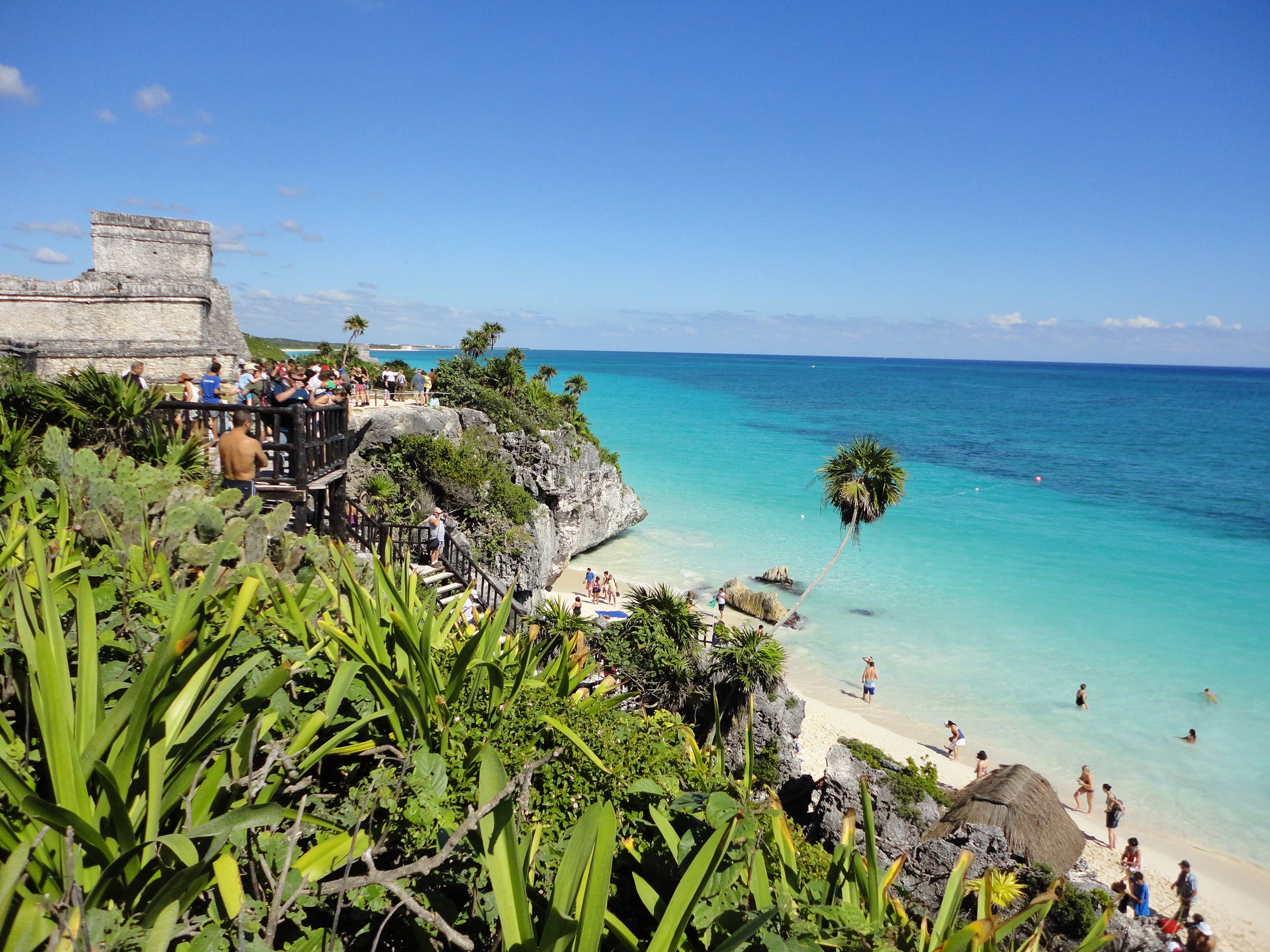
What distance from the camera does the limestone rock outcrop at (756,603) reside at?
2336 centimetres

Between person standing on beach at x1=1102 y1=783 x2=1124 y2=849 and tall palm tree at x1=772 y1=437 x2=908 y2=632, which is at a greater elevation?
tall palm tree at x1=772 y1=437 x2=908 y2=632

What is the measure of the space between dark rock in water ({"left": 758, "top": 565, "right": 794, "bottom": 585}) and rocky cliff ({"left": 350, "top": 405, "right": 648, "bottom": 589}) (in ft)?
24.0

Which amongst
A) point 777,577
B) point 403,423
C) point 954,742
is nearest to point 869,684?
point 954,742

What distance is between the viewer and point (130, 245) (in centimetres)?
1809

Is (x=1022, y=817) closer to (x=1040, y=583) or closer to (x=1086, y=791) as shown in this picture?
(x=1086, y=791)

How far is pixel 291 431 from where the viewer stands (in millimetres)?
7715

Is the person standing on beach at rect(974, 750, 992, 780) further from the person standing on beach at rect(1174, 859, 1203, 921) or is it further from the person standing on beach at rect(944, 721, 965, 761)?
the person standing on beach at rect(1174, 859, 1203, 921)

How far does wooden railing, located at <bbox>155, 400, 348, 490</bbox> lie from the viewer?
7086 mm

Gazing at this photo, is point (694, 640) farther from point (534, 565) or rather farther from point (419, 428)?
point (419, 428)

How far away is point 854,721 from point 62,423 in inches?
675

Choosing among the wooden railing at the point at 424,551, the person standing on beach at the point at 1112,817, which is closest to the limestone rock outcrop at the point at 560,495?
the wooden railing at the point at 424,551

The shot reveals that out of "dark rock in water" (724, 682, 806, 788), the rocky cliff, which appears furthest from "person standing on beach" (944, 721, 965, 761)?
the rocky cliff

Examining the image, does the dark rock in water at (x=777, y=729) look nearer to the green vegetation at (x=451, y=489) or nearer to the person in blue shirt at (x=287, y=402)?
the person in blue shirt at (x=287, y=402)

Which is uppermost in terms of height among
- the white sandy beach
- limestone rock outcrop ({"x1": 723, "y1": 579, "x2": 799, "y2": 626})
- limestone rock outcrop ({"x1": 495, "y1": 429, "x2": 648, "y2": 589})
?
limestone rock outcrop ({"x1": 495, "y1": 429, "x2": 648, "y2": 589})
